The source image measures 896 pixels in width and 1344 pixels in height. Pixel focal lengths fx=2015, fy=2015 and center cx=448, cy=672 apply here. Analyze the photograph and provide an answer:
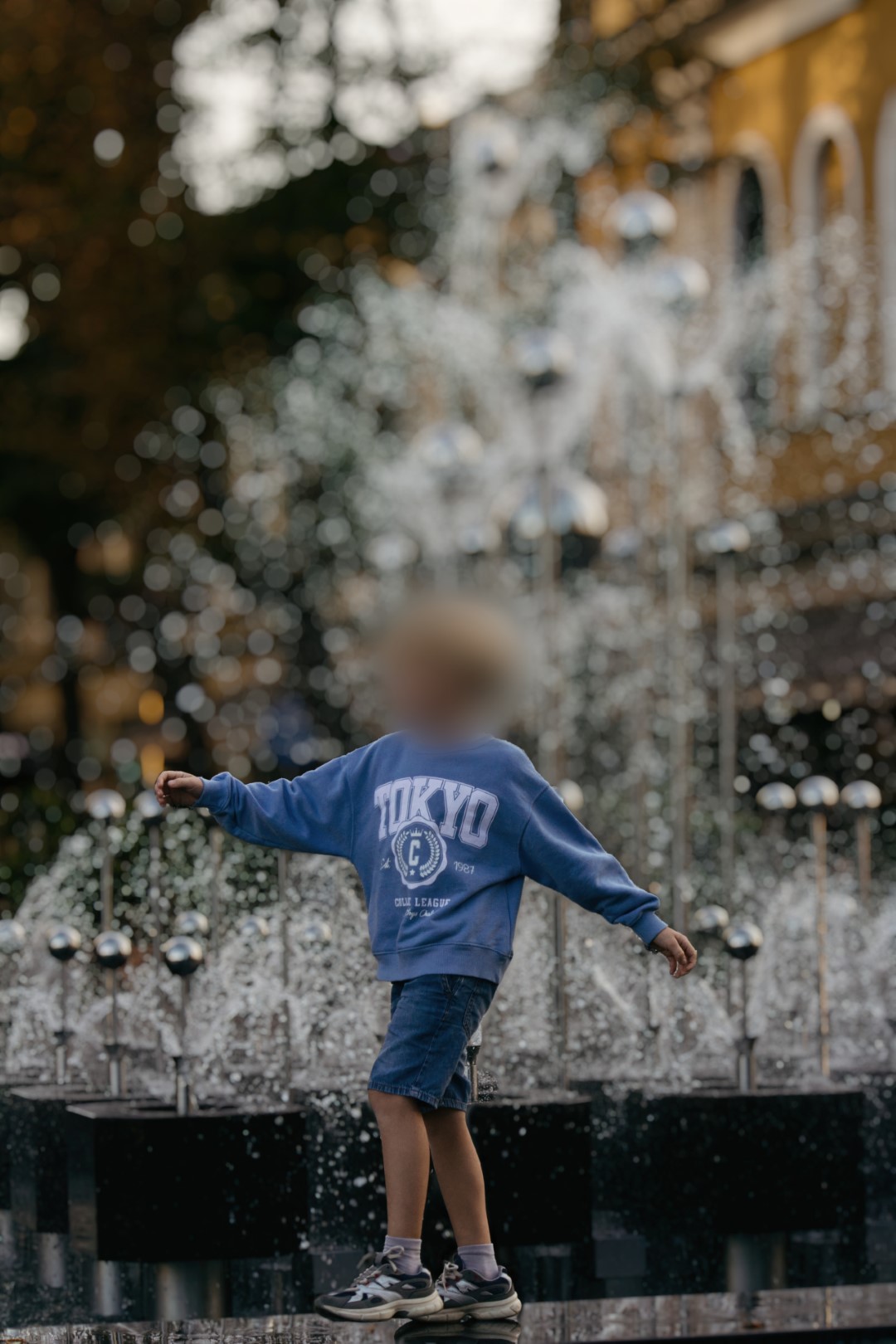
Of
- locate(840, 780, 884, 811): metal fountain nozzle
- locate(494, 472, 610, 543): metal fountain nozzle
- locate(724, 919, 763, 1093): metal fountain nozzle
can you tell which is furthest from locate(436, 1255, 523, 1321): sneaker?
locate(494, 472, 610, 543): metal fountain nozzle

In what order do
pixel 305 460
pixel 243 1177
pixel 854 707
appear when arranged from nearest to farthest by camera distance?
pixel 243 1177 < pixel 854 707 < pixel 305 460

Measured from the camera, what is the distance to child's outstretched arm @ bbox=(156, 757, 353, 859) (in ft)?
12.7

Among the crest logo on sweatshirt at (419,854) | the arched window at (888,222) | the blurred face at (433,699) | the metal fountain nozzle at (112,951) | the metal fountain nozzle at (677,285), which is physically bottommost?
the metal fountain nozzle at (112,951)

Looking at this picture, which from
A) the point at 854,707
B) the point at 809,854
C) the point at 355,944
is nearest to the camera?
the point at 355,944

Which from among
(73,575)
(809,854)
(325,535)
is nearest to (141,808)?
(809,854)

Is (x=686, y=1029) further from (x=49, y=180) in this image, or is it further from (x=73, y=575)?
(x=73, y=575)

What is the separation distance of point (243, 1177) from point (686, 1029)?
1490mm

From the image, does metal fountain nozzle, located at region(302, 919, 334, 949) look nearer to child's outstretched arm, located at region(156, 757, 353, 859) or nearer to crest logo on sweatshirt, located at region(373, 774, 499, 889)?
child's outstretched arm, located at region(156, 757, 353, 859)

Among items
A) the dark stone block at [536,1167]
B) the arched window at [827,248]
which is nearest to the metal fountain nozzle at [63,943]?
the dark stone block at [536,1167]

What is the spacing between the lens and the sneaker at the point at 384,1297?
12.0ft

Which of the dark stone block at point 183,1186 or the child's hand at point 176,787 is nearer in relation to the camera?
the child's hand at point 176,787

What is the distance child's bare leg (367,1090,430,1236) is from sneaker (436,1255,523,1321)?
152mm

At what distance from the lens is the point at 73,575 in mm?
24781

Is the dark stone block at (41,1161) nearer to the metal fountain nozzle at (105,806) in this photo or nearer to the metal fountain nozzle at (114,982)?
the metal fountain nozzle at (114,982)
